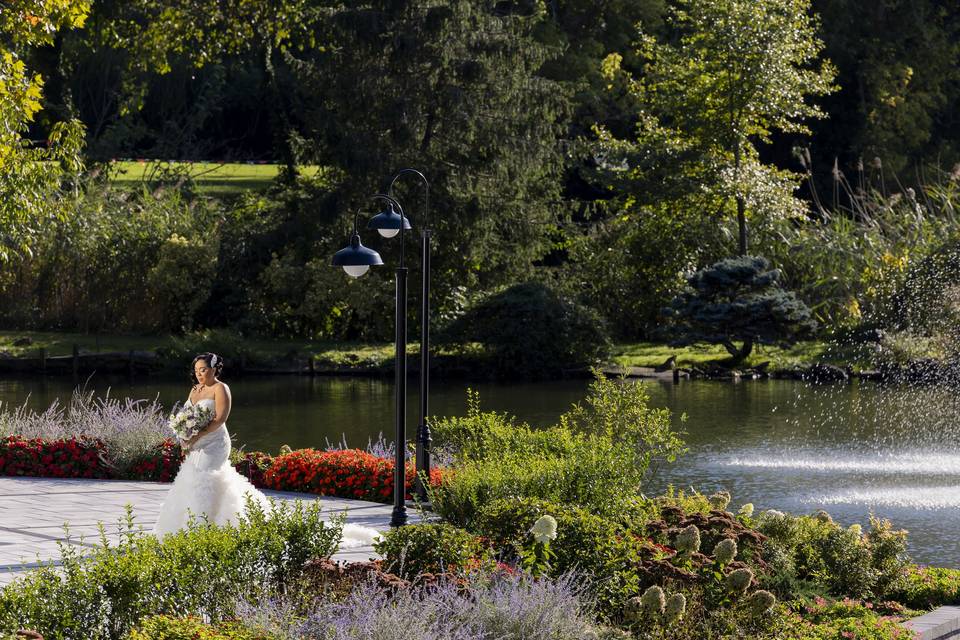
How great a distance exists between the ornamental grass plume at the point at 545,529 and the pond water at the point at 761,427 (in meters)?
5.78

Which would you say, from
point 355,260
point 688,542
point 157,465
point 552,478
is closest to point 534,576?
point 688,542

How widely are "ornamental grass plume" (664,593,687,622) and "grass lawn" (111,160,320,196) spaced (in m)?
38.1

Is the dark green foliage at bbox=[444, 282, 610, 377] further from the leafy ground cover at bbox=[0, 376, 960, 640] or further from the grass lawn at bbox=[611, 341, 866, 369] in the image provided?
the leafy ground cover at bbox=[0, 376, 960, 640]

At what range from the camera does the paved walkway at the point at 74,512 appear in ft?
36.5

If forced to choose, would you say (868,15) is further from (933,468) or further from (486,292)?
(933,468)

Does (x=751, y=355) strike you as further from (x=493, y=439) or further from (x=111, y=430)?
(x=493, y=439)

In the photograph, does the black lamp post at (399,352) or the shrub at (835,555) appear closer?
the shrub at (835,555)

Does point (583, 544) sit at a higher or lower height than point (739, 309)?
lower

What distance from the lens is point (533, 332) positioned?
29.7 meters

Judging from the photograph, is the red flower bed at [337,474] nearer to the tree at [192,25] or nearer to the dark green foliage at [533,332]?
the tree at [192,25]

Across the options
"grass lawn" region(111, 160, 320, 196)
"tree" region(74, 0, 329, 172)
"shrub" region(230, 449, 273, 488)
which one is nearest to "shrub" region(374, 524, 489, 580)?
"shrub" region(230, 449, 273, 488)

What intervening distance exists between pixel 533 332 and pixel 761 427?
847cm

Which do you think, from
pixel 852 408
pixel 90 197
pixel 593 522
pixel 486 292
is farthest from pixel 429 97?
pixel 593 522

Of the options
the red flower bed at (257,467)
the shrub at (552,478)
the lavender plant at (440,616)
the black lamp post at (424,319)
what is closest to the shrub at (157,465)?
the red flower bed at (257,467)
